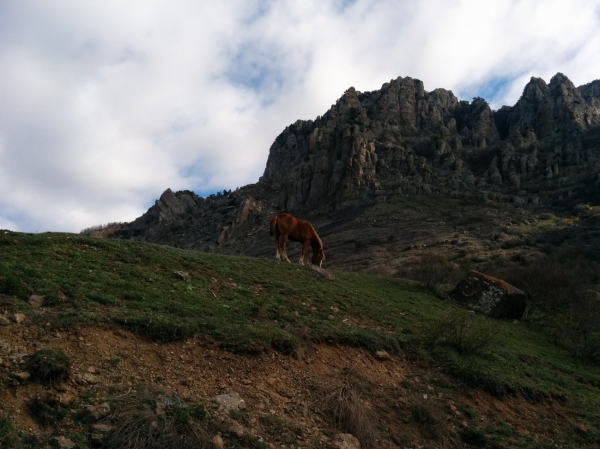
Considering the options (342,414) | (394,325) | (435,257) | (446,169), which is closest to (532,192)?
(446,169)

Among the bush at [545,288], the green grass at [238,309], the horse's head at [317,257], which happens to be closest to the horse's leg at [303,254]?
the horse's head at [317,257]

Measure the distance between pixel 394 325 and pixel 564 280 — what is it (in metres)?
19.7

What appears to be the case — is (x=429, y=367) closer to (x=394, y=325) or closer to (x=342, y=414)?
(x=394, y=325)

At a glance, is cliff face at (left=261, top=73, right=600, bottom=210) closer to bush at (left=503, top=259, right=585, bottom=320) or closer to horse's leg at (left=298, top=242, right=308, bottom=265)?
bush at (left=503, top=259, right=585, bottom=320)

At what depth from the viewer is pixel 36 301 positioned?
8.89m

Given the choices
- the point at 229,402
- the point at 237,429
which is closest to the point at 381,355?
the point at 229,402

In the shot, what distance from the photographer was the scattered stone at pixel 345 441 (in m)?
7.26

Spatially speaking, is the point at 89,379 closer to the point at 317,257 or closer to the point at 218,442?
the point at 218,442

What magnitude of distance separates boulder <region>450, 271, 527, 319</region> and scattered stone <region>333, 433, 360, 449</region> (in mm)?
15424

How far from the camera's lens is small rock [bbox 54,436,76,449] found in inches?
219

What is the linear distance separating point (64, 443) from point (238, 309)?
6242 millimetres

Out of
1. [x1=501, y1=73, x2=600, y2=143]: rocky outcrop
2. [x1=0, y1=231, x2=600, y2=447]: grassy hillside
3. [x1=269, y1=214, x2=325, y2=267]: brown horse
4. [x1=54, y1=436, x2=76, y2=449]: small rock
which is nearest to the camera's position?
[x1=54, y1=436, x2=76, y2=449]: small rock

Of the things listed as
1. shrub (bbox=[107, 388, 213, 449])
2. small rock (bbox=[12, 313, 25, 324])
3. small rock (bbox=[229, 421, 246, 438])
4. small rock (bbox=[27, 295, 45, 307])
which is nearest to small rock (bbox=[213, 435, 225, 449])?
shrub (bbox=[107, 388, 213, 449])

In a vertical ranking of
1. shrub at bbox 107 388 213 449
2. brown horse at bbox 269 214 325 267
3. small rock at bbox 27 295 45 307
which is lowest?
shrub at bbox 107 388 213 449
